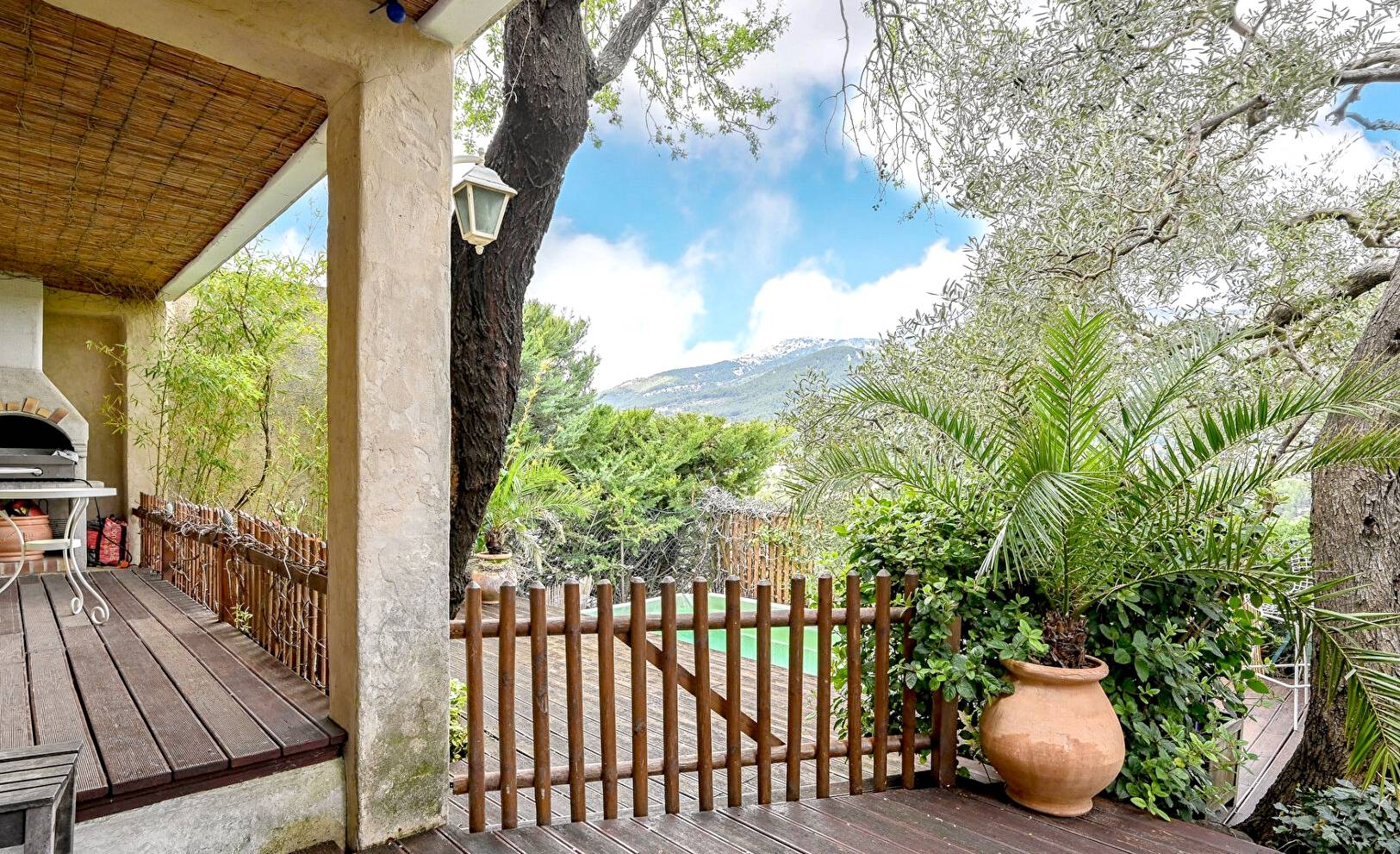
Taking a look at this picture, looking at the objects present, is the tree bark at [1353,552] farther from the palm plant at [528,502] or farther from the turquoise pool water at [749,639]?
the palm plant at [528,502]

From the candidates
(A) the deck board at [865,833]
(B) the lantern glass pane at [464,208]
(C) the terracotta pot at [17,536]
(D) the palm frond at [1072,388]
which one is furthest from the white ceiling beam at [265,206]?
(D) the palm frond at [1072,388]

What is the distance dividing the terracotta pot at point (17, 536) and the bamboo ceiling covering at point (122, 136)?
1.68m

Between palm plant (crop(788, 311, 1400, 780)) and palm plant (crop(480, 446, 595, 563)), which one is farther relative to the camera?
palm plant (crop(480, 446, 595, 563))

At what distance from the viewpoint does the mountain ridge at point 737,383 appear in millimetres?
6031

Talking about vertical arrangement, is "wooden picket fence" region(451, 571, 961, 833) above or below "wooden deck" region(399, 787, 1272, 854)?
above

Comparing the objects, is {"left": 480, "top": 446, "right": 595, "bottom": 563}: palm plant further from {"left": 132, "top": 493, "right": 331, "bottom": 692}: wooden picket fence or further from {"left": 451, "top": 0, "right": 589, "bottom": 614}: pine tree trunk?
{"left": 451, "top": 0, "right": 589, "bottom": 614}: pine tree trunk

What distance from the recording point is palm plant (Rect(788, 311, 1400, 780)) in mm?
2564

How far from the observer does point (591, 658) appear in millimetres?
5836

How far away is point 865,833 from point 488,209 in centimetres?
278

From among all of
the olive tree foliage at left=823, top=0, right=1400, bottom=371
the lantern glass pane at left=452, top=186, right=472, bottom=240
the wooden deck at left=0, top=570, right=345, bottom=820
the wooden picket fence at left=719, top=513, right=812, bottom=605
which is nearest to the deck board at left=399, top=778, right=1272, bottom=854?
the wooden deck at left=0, top=570, right=345, bottom=820

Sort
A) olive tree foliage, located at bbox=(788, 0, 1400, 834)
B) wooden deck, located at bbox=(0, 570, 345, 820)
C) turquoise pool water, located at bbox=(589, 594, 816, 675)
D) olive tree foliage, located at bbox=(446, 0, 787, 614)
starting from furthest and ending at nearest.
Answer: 1. turquoise pool water, located at bbox=(589, 594, 816, 675)
2. olive tree foliage, located at bbox=(446, 0, 787, 614)
3. olive tree foliage, located at bbox=(788, 0, 1400, 834)
4. wooden deck, located at bbox=(0, 570, 345, 820)

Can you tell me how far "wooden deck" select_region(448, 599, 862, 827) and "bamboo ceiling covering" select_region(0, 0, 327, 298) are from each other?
2.15 meters

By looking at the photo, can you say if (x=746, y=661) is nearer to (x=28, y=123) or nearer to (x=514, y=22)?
(x=514, y=22)

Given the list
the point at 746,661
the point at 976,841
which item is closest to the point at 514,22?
the point at 976,841
